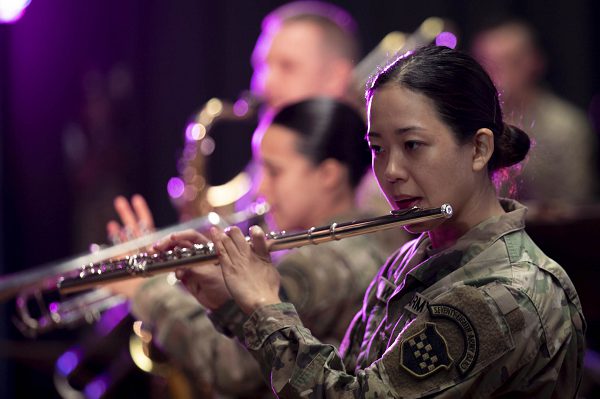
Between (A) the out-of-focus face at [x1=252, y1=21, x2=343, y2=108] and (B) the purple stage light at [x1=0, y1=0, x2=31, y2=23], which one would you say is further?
(B) the purple stage light at [x1=0, y1=0, x2=31, y2=23]

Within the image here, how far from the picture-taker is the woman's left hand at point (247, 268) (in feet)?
6.45

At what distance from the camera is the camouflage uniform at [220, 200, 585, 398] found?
1736 millimetres

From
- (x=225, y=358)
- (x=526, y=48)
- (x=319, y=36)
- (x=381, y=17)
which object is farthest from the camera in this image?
(x=381, y=17)

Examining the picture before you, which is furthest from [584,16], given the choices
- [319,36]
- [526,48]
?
[319,36]

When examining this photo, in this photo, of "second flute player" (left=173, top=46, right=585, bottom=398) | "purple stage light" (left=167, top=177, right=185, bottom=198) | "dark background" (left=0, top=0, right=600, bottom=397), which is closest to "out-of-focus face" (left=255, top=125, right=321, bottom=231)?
"second flute player" (left=173, top=46, right=585, bottom=398)

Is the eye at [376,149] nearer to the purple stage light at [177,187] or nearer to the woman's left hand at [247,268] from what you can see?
the woman's left hand at [247,268]

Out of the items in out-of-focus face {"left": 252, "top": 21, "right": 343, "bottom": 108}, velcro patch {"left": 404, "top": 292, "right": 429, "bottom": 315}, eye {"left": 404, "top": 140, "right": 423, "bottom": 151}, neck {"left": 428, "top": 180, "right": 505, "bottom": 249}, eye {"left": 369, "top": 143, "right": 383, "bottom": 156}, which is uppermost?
out-of-focus face {"left": 252, "top": 21, "right": 343, "bottom": 108}

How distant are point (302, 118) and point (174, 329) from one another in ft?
2.75

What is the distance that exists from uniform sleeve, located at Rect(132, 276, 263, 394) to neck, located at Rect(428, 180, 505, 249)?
1.12 metres

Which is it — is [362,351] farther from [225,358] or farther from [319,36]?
[319,36]

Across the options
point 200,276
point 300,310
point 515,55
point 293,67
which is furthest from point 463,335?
point 515,55

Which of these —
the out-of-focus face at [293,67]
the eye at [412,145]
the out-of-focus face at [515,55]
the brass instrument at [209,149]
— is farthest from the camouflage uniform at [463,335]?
the out-of-focus face at [515,55]

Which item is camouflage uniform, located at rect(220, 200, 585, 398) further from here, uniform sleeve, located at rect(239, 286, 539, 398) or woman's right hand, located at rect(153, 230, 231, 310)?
woman's right hand, located at rect(153, 230, 231, 310)

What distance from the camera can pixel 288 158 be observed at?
310 centimetres
